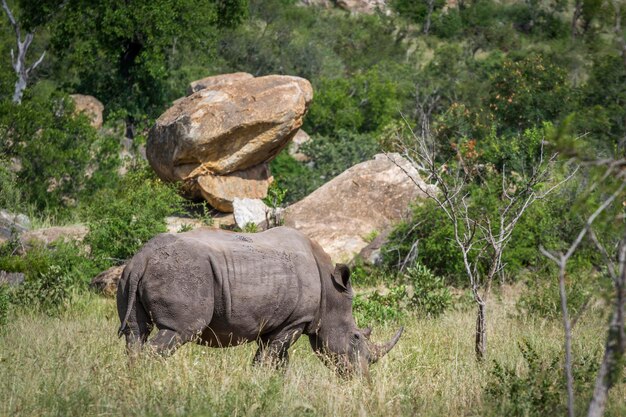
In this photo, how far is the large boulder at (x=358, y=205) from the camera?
50.3 ft

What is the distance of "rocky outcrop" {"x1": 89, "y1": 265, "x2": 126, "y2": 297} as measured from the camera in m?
12.5

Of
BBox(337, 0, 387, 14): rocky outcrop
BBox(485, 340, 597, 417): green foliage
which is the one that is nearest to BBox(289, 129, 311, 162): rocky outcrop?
BBox(485, 340, 597, 417): green foliage

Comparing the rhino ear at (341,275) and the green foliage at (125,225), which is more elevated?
the rhino ear at (341,275)

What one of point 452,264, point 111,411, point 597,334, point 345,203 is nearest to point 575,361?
point 597,334

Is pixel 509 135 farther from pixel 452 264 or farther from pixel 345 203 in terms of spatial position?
pixel 452 264

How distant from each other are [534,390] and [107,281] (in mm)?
7380

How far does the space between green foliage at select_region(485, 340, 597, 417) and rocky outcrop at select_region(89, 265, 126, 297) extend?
21.0ft

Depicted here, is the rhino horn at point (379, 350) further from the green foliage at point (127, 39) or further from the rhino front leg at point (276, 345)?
the green foliage at point (127, 39)

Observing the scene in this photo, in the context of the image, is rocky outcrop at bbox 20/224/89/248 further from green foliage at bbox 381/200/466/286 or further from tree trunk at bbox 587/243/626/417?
tree trunk at bbox 587/243/626/417

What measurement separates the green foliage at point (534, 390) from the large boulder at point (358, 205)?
7781 millimetres

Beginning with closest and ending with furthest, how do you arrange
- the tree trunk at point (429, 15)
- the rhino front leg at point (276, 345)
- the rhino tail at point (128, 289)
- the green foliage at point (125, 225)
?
1. the rhino tail at point (128, 289)
2. the rhino front leg at point (276, 345)
3. the green foliage at point (125, 225)
4. the tree trunk at point (429, 15)

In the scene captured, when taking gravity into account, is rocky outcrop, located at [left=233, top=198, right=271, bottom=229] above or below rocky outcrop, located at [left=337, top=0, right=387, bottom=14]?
above

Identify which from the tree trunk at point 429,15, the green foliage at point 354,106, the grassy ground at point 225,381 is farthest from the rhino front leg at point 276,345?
the tree trunk at point 429,15

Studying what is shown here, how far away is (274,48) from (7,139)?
16.3 metres
